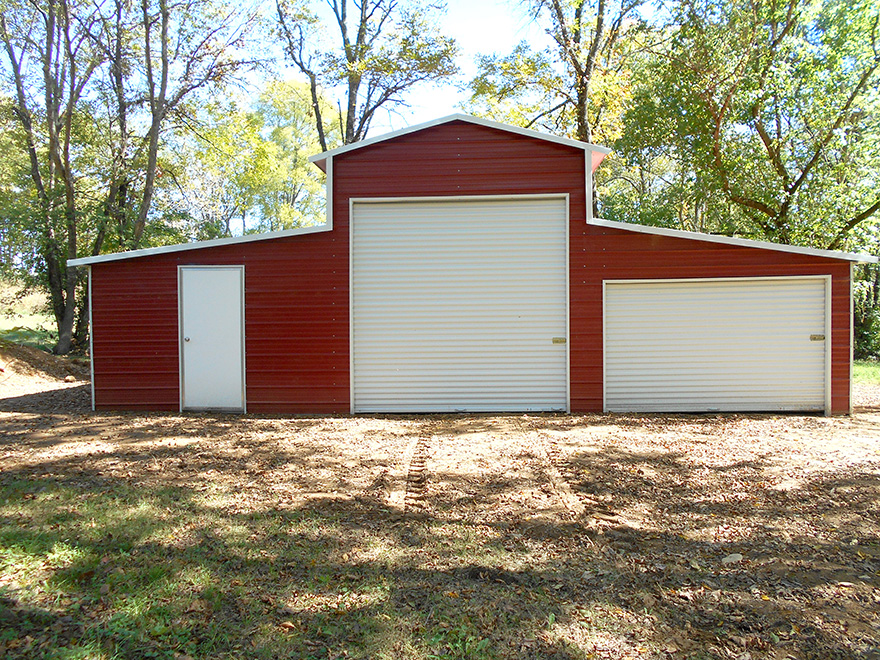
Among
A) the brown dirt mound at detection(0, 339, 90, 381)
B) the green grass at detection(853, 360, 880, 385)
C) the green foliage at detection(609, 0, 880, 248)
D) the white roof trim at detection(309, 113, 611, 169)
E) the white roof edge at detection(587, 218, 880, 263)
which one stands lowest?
the green grass at detection(853, 360, 880, 385)

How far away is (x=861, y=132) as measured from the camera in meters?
13.5

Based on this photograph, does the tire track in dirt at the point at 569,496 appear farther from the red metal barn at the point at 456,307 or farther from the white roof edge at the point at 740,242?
the white roof edge at the point at 740,242

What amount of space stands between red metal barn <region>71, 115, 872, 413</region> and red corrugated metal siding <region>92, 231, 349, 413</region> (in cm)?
2

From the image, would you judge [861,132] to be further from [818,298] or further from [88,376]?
[88,376]

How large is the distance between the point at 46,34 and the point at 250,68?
4885 millimetres

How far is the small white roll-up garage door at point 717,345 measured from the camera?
857cm

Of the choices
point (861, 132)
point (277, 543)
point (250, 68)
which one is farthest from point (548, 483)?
point (250, 68)

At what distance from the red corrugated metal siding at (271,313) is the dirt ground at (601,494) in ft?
2.44

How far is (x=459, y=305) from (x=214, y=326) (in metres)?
3.83

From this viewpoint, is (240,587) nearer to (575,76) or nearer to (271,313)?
(271,313)

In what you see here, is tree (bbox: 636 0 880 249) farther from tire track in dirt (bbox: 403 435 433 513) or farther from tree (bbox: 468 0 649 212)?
tire track in dirt (bbox: 403 435 433 513)

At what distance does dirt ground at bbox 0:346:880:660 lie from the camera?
286 centimetres

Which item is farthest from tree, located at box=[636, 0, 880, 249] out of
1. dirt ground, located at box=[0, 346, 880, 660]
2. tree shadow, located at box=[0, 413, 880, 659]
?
tree shadow, located at box=[0, 413, 880, 659]

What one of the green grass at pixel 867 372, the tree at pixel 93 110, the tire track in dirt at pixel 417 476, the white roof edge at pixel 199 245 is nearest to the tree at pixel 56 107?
the tree at pixel 93 110
